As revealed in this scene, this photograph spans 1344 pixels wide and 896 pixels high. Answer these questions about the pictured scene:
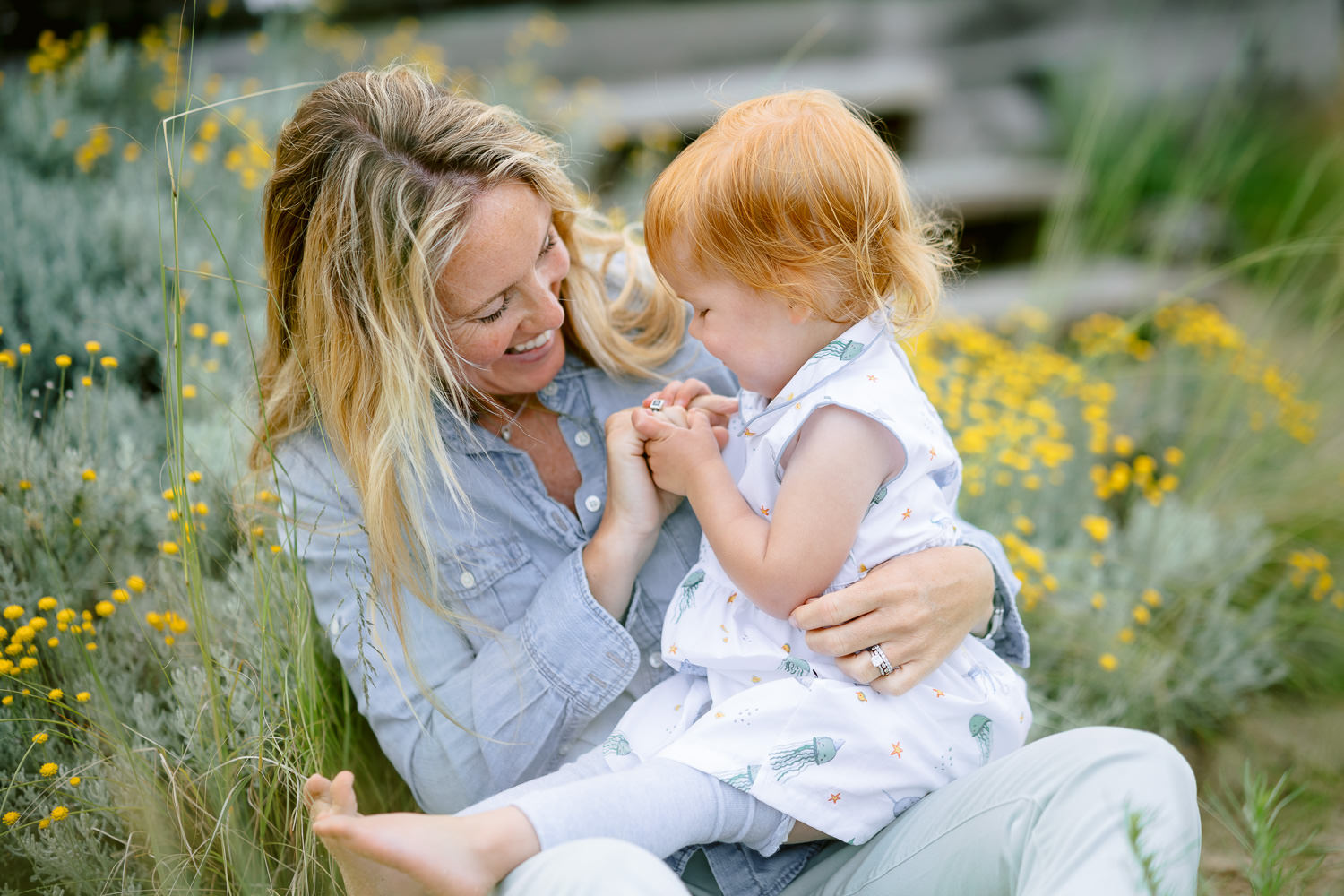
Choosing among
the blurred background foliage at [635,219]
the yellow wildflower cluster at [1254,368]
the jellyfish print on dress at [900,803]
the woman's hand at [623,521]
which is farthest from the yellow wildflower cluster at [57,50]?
the yellow wildflower cluster at [1254,368]

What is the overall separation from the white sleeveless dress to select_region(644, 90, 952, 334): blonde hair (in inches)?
3.4

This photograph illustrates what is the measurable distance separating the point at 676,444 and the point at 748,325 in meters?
0.21

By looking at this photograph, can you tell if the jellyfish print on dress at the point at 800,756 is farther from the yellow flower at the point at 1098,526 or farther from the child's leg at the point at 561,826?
the yellow flower at the point at 1098,526

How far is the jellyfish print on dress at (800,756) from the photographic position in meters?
1.39

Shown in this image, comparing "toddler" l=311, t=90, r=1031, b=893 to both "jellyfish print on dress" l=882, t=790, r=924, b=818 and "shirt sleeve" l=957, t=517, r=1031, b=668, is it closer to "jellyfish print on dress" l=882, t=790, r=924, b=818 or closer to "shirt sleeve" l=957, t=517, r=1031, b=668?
"jellyfish print on dress" l=882, t=790, r=924, b=818

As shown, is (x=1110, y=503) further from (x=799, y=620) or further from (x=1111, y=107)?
(x=1111, y=107)

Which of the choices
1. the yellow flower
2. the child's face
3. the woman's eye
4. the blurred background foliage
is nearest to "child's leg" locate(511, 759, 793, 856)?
the blurred background foliage

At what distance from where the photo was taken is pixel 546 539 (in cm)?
175

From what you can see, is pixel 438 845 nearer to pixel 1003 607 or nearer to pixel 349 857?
pixel 349 857

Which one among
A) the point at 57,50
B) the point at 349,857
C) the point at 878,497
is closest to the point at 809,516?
the point at 878,497

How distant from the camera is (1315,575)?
2.69 meters

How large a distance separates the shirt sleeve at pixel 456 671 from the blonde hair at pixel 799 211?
1.83ft

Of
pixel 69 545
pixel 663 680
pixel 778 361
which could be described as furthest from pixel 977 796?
pixel 69 545

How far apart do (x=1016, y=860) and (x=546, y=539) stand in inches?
34.6
